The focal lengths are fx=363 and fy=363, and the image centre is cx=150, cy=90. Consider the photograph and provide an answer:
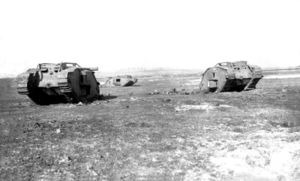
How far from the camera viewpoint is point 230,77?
2492cm

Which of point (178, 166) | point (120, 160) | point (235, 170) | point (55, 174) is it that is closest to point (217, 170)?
point (235, 170)

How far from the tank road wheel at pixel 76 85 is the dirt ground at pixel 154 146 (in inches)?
196

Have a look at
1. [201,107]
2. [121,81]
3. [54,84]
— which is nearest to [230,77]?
[201,107]

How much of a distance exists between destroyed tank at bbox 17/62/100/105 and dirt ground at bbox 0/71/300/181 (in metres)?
4.31

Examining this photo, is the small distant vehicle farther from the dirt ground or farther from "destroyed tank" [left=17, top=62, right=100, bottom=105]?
the dirt ground

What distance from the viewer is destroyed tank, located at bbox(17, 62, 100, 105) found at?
19.1 metres

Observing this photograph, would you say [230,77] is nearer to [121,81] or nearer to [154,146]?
[154,146]

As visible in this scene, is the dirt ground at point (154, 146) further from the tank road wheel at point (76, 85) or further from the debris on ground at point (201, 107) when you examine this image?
the tank road wheel at point (76, 85)

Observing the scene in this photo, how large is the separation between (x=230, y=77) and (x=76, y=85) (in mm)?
10638

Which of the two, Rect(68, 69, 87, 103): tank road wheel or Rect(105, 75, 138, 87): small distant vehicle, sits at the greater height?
Rect(68, 69, 87, 103): tank road wheel

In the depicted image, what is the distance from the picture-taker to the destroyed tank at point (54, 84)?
19.1 metres

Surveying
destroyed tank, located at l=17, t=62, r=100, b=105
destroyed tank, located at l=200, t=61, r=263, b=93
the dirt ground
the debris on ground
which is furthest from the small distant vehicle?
the dirt ground

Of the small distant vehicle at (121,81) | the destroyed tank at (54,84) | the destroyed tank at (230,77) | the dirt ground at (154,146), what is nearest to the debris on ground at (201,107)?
the dirt ground at (154,146)

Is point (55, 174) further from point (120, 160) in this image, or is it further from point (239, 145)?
point (239, 145)
